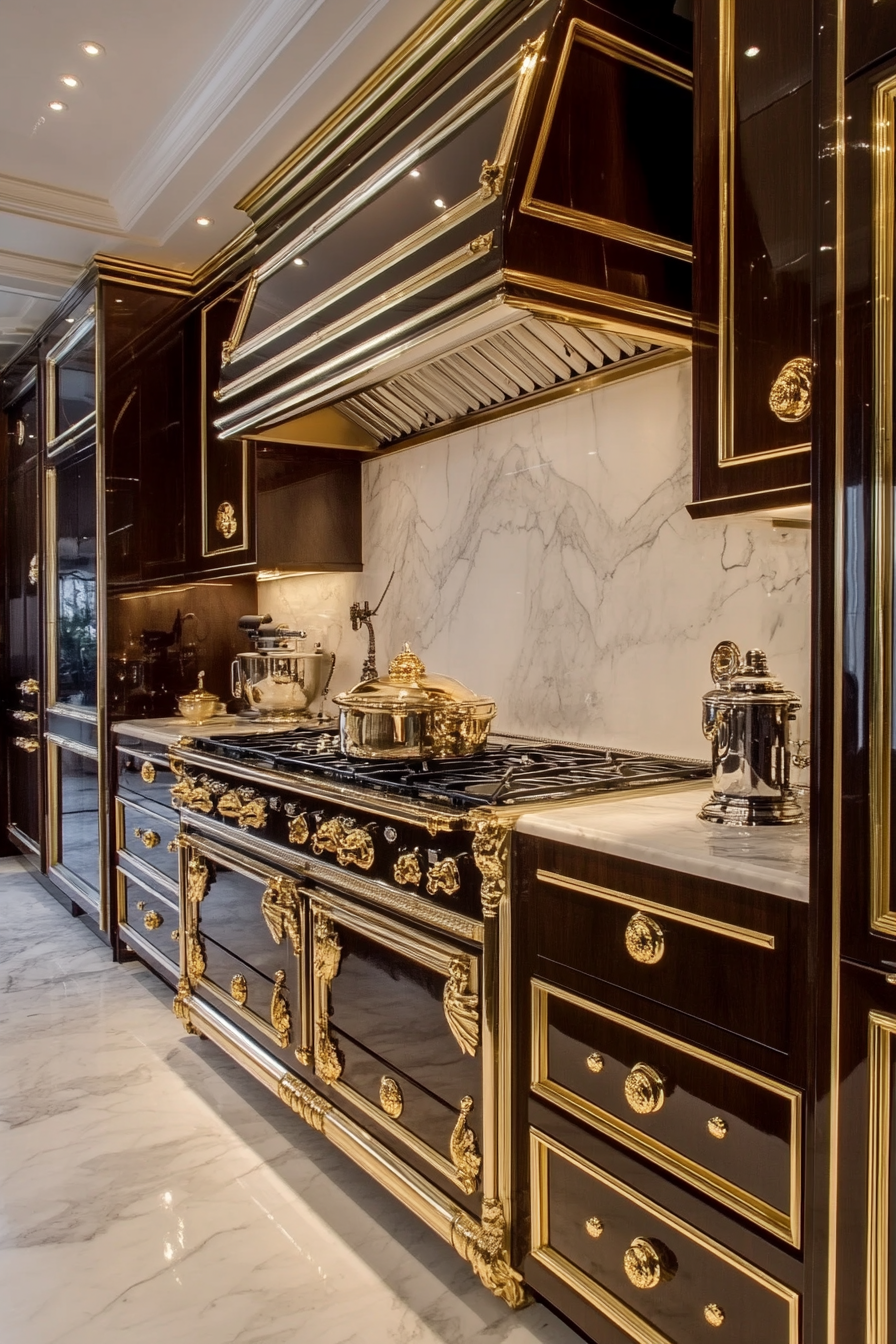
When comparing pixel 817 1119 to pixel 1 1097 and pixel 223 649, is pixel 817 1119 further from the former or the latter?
pixel 223 649

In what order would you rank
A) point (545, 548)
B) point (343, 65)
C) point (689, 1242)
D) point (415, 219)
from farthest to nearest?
point (545, 548) < point (343, 65) < point (415, 219) < point (689, 1242)

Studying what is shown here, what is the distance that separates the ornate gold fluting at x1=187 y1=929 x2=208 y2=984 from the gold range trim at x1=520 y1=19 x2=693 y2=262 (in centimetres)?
214

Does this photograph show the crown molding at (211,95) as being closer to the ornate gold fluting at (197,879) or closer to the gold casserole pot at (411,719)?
the gold casserole pot at (411,719)

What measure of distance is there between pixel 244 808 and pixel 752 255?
1.72m

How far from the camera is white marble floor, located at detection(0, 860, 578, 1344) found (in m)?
1.72

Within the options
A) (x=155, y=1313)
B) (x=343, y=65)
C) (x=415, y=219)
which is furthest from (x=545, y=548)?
(x=155, y=1313)

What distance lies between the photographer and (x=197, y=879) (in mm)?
2865

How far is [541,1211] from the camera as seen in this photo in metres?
1.60

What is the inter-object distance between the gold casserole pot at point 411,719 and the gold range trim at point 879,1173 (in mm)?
1215

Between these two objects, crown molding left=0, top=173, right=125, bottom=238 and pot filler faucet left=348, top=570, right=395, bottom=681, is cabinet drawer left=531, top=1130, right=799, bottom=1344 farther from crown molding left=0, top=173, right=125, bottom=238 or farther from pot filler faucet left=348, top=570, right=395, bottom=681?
crown molding left=0, top=173, right=125, bottom=238

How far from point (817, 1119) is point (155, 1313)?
4.23 feet

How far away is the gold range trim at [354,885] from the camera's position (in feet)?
5.72

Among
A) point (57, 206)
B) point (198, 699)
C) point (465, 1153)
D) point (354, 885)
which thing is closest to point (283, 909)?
point (354, 885)

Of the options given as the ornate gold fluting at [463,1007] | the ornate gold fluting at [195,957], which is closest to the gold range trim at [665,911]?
the ornate gold fluting at [463,1007]
